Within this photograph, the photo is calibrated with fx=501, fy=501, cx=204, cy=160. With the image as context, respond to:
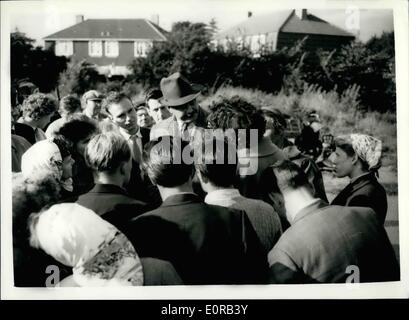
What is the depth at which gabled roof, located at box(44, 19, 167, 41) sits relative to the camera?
394 centimetres

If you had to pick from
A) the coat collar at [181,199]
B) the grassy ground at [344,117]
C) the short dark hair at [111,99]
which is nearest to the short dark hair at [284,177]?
the grassy ground at [344,117]

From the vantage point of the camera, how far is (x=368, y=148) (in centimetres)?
397

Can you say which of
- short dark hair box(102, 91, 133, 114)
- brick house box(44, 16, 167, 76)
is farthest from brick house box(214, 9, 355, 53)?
short dark hair box(102, 91, 133, 114)

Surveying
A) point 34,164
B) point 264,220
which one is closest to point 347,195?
point 264,220

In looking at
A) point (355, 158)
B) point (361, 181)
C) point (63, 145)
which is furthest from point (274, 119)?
point (63, 145)

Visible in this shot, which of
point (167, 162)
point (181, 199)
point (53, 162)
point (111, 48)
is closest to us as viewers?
point (181, 199)

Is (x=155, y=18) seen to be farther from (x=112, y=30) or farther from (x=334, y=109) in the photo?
(x=334, y=109)

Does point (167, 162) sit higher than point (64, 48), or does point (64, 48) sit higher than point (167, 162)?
point (64, 48)

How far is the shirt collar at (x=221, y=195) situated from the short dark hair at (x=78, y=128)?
1.01 m

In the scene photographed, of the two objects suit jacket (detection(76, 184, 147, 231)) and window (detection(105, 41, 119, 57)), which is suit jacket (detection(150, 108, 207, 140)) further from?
window (detection(105, 41, 119, 57))

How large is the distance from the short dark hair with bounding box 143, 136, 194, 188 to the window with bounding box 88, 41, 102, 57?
0.86 meters

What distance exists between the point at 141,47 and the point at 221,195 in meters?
1.36

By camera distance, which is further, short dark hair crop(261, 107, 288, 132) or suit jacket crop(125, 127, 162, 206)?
short dark hair crop(261, 107, 288, 132)

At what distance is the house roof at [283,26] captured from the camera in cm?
389
